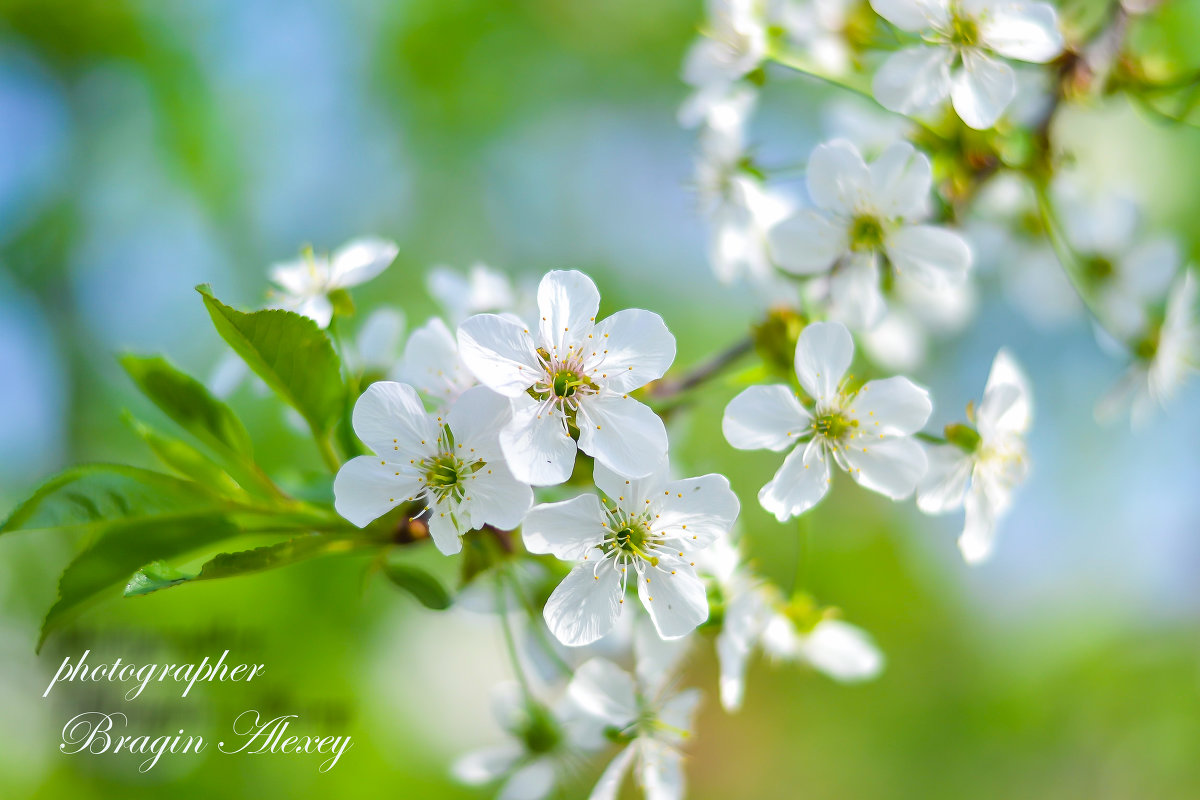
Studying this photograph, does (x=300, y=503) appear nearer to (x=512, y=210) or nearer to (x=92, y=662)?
(x=92, y=662)

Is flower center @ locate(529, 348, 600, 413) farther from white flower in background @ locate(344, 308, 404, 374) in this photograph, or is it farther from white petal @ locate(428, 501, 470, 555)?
white flower in background @ locate(344, 308, 404, 374)

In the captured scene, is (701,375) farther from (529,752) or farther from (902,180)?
(529,752)

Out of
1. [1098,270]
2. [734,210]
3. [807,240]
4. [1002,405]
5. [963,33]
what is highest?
[1098,270]

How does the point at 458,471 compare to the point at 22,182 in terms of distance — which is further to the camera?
the point at 22,182

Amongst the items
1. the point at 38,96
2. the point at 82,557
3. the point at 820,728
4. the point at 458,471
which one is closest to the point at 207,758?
the point at 82,557

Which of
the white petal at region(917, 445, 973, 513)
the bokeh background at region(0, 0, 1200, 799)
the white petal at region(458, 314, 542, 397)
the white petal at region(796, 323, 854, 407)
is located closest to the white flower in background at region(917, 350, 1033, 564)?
the white petal at region(917, 445, 973, 513)

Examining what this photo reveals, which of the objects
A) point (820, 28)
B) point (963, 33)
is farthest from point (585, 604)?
point (820, 28)
